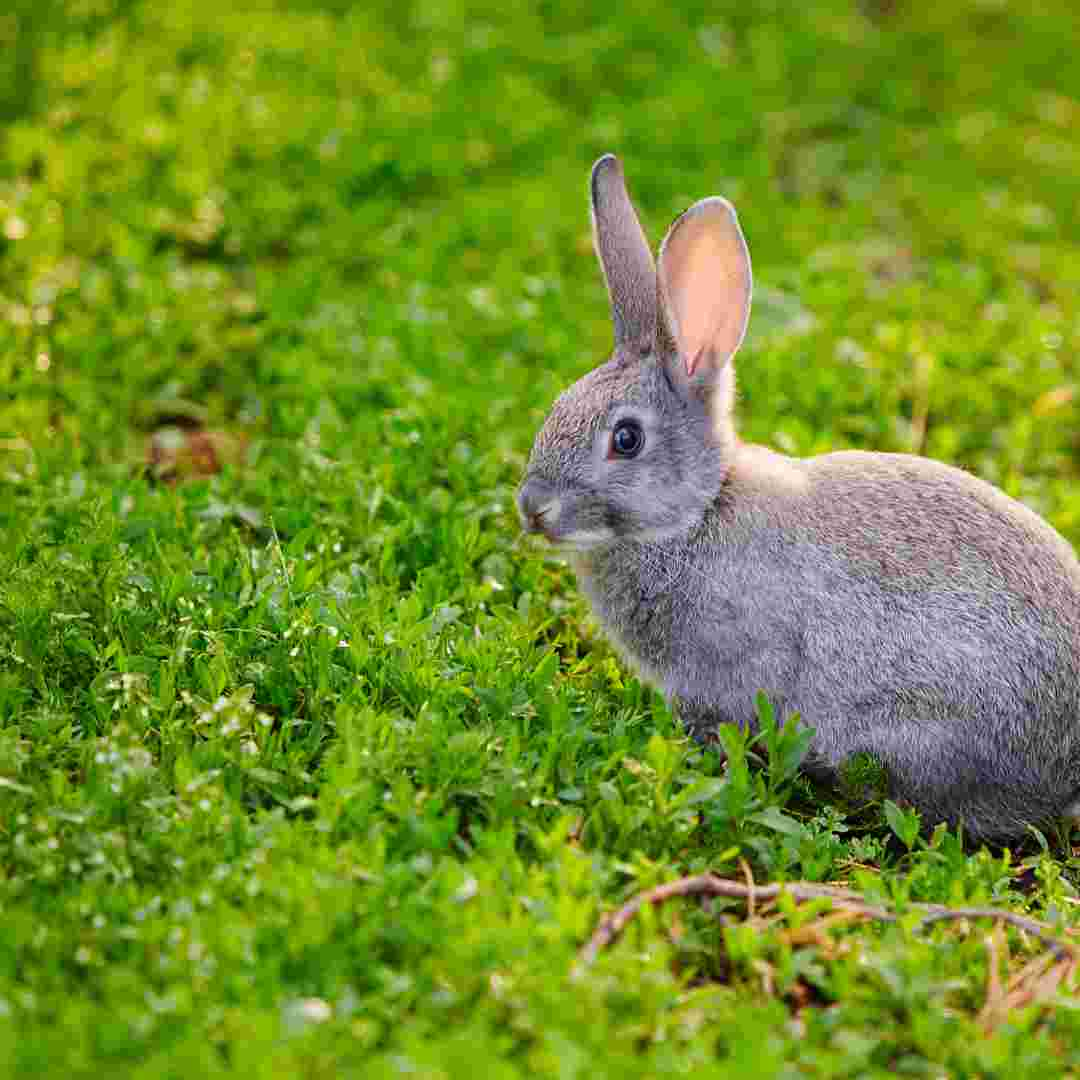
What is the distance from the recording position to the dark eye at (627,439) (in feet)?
16.2

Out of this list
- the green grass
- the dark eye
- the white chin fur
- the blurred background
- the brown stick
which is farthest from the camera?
the blurred background

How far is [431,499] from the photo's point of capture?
18.7ft

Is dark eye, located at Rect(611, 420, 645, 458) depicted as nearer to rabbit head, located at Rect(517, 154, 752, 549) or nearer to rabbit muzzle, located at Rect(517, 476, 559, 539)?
rabbit head, located at Rect(517, 154, 752, 549)

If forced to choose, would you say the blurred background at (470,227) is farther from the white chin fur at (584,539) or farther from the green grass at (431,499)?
the white chin fur at (584,539)

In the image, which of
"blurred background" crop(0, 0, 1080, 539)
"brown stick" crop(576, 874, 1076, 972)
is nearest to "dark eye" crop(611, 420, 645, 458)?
"blurred background" crop(0, 0, 1080, 539)

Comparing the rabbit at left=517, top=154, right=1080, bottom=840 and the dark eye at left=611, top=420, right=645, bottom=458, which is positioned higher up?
the dark eye at left=611, top=420, right=645, bottom=458

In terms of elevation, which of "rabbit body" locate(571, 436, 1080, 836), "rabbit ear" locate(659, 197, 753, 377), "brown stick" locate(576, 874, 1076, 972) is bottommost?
"brown stick" locate(576, 874, 1076, 972)

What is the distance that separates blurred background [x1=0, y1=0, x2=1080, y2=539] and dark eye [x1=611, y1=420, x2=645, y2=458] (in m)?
1.00

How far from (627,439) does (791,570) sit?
71cm

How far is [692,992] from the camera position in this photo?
3.58 m

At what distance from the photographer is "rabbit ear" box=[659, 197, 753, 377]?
489 centimetres

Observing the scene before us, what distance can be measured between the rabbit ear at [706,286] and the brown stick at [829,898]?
74.7 inches

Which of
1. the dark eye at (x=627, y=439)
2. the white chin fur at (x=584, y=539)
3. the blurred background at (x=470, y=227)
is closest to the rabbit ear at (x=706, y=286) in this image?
the dark eye at (x=627, y=439)

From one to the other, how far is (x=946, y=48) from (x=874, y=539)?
791 cm
